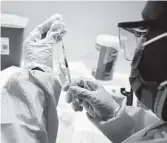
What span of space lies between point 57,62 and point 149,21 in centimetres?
69

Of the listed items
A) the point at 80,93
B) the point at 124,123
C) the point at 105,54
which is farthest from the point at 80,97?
the point at 105,54

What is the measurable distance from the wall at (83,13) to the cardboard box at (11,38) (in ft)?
0.26

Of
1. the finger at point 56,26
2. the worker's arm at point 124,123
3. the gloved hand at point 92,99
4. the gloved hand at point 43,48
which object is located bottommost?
the worker's arm at point 124,123

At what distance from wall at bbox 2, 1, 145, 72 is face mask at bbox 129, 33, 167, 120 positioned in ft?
2.72

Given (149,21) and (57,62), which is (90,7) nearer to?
(57,62)

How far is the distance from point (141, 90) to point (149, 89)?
0.04m

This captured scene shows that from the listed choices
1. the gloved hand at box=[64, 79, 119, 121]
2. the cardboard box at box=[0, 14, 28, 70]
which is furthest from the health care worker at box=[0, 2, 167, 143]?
the cardboard box at box=[0, 14, 28, 70]

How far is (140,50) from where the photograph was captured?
2.54 feet

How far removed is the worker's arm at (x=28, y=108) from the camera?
76cm

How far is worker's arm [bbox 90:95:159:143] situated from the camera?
1.00 metres

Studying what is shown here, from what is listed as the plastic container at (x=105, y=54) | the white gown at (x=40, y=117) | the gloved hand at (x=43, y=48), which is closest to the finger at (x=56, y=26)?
the gloved hand at (x=43, y=48)

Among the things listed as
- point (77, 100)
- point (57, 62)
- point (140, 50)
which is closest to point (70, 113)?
point (77, 100)

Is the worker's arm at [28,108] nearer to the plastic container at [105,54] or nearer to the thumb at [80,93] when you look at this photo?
the thumb at [80,93]

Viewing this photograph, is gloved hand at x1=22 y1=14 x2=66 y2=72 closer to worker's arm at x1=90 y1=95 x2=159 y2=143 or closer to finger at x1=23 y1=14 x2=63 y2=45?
finger at x1=23 y1=14 x2=63 y2=45
